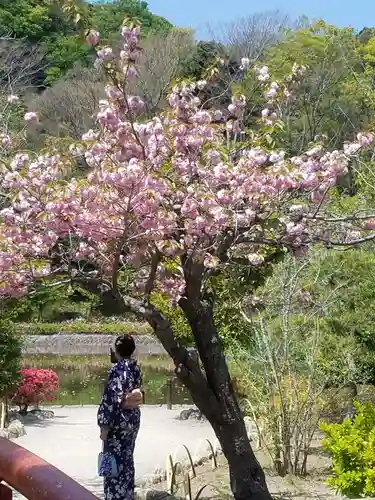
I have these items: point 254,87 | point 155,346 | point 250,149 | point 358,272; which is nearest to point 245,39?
point 155,346

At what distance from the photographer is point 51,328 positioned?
25625 mm

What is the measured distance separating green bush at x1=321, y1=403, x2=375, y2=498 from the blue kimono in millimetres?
1569

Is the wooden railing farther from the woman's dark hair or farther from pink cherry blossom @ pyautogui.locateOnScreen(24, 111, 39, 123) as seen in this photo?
pink cherry blossom @ pyautogui.locateOnScreen(24, 111, 39, 123)

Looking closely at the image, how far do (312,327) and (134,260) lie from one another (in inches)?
199

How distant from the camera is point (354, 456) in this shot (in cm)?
560

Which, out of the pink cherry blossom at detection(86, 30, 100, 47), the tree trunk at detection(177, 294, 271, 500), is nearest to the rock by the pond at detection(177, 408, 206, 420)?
the tree trunk at detection(177, 294, 271, 500)

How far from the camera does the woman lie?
15.8 ft

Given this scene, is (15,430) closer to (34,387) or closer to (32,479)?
(34,387)

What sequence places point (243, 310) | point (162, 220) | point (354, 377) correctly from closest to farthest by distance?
point (162, 220) < point (243, 310) < point (354, 377)

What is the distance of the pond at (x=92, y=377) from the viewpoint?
1529 centimetres

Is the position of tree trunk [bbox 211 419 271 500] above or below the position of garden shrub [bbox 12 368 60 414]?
below

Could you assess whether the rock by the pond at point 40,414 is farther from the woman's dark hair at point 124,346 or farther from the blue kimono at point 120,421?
the woman's dark hair at point 124,346

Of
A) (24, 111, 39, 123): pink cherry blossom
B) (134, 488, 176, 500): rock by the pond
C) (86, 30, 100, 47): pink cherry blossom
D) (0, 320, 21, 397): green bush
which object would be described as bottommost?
(134, 488, 176, 500): rock by the pond

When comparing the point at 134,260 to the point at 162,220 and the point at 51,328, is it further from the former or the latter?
the point at 51,328
